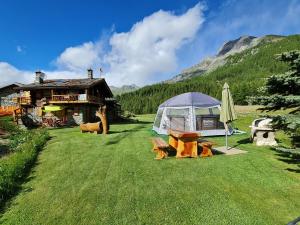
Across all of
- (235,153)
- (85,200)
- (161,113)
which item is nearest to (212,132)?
(161,113)

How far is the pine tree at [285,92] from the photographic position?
24.9 ft

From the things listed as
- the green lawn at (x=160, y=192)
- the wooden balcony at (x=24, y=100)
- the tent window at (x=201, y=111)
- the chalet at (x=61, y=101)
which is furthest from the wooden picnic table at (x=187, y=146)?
the wooden balcony at (x=24, y=100)

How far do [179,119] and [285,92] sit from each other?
8.48 metres

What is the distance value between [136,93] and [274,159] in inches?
5920

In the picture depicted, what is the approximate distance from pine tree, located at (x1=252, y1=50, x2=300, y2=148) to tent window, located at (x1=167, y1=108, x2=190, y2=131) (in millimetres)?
7358

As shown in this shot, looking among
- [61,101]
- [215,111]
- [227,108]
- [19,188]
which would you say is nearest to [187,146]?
[227,108]

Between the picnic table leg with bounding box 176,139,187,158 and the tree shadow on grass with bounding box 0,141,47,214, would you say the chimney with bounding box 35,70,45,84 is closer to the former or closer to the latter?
the tree shadow on grass with bounding box 0,141,47,214

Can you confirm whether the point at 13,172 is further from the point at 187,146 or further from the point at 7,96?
the point at 7,96

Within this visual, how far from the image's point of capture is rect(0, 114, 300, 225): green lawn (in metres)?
5.31

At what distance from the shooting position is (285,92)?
341 inches

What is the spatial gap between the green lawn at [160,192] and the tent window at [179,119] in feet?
20.4

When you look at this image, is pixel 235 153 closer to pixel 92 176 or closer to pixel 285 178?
pixel 285 178

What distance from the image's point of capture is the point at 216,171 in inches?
320

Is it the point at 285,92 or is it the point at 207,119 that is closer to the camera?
the point at 285,92
